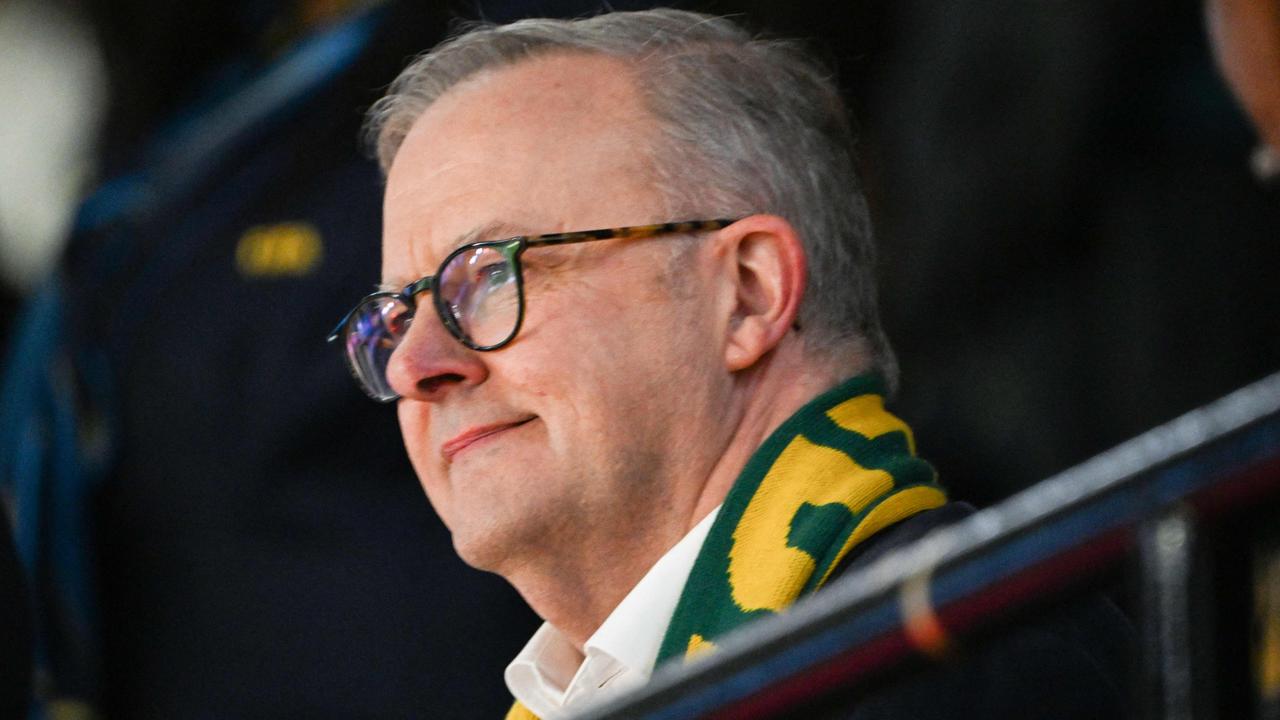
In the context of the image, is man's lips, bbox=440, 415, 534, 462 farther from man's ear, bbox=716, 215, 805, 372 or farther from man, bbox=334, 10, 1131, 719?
man's ear, bbox=716, 215, 805, 372

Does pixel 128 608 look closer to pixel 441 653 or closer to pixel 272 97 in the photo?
pixel 441 653

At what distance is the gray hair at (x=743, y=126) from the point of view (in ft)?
4.42

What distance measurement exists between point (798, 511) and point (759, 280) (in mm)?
201

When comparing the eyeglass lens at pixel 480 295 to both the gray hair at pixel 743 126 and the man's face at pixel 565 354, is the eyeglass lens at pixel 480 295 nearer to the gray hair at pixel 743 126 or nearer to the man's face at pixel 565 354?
the man's face at pixel 565 354

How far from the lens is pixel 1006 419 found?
2.06 metres

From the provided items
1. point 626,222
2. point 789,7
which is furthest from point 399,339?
point 789,7

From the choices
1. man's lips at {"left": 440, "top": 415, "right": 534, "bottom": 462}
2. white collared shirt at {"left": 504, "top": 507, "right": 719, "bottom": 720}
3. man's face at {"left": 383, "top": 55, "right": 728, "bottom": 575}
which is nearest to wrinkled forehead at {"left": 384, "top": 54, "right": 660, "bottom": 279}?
man's face at {"left": 383, "top": 55, "right": 728, "bottom": 575}

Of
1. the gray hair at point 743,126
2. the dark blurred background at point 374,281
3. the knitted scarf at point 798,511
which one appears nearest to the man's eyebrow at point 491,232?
the gray hair at point 743,126

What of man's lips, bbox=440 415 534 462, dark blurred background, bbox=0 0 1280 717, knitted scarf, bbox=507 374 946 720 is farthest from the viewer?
dark blurred background, bbox=0 0 1280 717

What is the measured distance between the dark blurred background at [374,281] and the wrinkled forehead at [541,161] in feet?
0.83

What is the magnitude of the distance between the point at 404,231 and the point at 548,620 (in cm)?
31

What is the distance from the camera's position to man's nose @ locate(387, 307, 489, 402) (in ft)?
4.33

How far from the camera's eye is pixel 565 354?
4.27ft

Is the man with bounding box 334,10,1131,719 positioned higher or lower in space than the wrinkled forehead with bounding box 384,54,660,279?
lower
